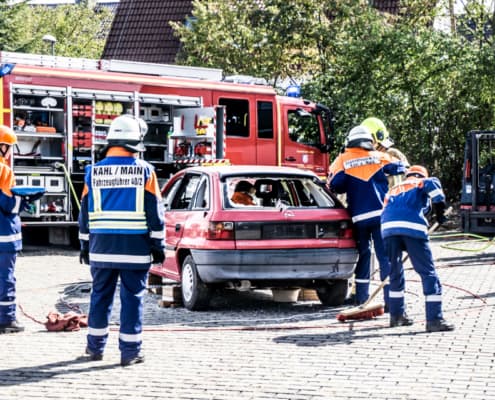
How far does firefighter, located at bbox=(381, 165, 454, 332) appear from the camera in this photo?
9.34m

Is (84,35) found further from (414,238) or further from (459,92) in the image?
(414,238)

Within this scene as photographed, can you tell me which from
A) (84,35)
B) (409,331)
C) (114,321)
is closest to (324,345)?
(409,331)

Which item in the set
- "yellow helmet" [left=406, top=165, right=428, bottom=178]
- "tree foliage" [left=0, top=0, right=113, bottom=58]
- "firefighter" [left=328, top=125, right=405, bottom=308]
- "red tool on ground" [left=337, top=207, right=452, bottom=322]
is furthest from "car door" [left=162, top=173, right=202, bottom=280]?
"tree foliage" [left=0, top=0, right=113, bottom=58]

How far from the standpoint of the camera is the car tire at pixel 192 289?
10484 millimetres

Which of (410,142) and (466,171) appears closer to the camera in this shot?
(466,171)

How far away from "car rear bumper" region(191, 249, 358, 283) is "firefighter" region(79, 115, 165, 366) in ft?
7.65

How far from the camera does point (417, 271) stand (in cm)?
946

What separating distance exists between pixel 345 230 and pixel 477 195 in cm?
1047

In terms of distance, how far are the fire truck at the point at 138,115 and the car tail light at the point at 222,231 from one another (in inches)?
303

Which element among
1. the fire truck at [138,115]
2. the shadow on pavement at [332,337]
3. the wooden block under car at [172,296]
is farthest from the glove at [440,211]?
the fire truck at [138,115]

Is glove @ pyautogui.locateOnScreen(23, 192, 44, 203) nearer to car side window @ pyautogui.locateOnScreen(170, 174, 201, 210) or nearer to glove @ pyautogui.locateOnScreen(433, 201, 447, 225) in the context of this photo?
car side window @ pyautogui.locateOnScreen(170, 174, 201, 210)

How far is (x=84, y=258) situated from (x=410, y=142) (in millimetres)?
18082

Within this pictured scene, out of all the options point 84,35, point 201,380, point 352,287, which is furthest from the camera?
point 84,35

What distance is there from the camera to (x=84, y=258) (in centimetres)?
834
